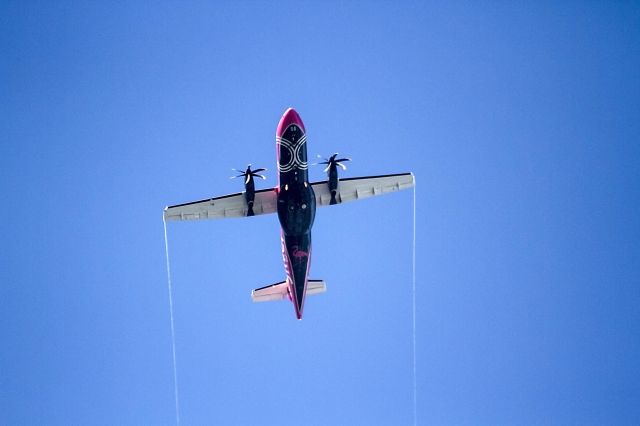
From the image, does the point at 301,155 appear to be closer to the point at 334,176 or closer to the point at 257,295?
the point at 334,176

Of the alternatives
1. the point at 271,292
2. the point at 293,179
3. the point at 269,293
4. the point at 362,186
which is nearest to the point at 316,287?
the point at 271,292

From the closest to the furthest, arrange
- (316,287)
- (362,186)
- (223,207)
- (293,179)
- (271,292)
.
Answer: (293,179) < (223,207) < (362,186) < (271,292) < (316,287)

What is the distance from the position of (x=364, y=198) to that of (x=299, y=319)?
787 cm

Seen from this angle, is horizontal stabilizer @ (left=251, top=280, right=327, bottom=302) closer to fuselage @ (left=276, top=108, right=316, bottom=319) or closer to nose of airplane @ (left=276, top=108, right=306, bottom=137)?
fuselage @ (left=276, top=108, right=316, bottom=319)

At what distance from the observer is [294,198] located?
1336 inches

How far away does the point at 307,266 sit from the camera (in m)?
37.1

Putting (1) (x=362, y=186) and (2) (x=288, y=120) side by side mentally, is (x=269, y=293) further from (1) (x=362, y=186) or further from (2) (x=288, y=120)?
(2) (x=288, y=120)

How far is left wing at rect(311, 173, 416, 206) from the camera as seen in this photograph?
37.2 meters

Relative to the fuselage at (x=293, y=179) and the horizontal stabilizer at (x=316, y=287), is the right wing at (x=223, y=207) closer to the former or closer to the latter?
the fuselage at (x=293, y=179)

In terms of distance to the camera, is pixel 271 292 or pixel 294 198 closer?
pixel 294 198

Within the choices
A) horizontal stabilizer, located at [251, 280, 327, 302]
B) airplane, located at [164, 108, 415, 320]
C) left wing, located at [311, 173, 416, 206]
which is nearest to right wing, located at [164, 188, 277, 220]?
airplane, located at [164, 108, 415, 320]

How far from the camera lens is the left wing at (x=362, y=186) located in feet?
122

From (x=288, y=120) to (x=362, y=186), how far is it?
6.43m

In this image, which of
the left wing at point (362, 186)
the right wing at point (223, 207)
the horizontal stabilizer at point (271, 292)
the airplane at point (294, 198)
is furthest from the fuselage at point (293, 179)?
the horizontal stabilizer at point (271, 292)
